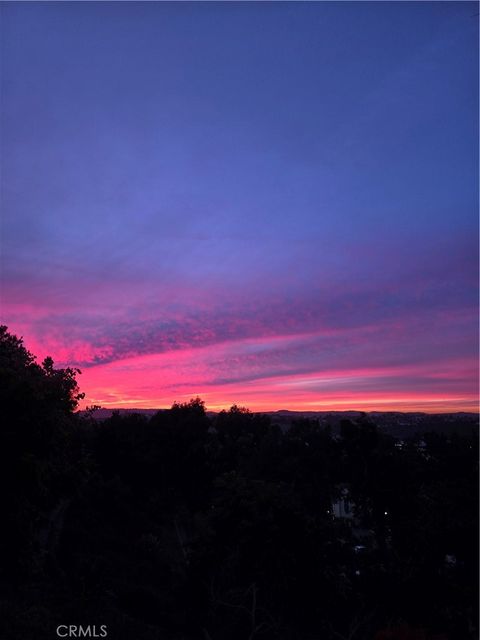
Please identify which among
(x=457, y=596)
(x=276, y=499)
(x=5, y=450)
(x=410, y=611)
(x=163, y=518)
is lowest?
(x=163, y=518)

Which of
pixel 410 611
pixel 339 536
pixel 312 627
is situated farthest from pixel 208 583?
pixel 410 611

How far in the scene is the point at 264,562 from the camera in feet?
40.4

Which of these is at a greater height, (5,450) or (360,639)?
(5,450)

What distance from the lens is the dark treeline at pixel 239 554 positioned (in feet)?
32.7

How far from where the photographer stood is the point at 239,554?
41.8ft

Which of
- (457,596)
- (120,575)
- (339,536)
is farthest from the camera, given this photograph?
(120,575)

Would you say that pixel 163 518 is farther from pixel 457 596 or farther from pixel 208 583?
pixel 457 596

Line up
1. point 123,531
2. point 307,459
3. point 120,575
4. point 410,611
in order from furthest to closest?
1. point 307,459
2. point 123,531
3. point 120,575
4. point 410,611

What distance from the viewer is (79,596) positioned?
11508mm

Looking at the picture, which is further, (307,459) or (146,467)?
(146,467)

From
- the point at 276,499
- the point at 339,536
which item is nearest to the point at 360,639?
the point at 339,536

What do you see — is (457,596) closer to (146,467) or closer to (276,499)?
(276,499)

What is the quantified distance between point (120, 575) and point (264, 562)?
23.6 feet

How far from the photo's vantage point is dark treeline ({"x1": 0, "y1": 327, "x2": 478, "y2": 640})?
9.98m
